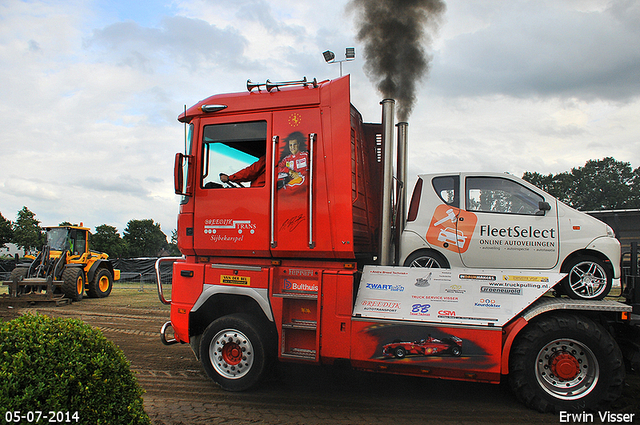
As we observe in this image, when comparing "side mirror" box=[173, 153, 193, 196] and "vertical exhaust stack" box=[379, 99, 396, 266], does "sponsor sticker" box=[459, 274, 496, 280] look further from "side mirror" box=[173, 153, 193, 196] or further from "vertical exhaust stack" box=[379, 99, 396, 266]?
"side mirror" box=[173, 153, 193, 196]

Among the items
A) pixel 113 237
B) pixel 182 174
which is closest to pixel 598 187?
pixel 182 174

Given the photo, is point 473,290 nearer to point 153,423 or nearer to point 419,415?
point 419,415

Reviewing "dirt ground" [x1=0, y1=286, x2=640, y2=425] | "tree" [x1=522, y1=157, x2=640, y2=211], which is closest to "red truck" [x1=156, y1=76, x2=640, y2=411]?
"dirt ground" [x1=0, y1=286, x2=640, y2=425]

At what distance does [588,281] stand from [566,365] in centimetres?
107

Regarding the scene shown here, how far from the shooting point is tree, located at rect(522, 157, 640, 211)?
31.5m

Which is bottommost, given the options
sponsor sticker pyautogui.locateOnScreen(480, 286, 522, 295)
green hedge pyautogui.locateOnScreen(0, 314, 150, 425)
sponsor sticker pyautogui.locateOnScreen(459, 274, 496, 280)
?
green hedge pyautogui.locateOnScreen(0, 314, 150, 425)

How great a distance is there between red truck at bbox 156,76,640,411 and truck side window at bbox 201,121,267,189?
2 cm

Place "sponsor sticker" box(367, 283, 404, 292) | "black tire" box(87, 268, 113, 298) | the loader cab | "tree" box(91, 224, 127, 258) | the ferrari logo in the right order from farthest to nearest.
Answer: "tree" box(91, 224, 127, 258), "black tire" box(87, 268, 113, 298), the loader cab, the ferrari logo, "sponsor sticker" box(367, 283, 404, 292)

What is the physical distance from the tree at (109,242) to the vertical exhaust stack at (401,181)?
4400 cm

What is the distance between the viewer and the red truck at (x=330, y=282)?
427 cm

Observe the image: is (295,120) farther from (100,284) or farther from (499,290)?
(100,284)

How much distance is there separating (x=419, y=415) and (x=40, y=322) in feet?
11.7

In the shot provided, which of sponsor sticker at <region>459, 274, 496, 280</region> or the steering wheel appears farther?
the steering wheel

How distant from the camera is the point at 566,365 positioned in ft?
13.9
